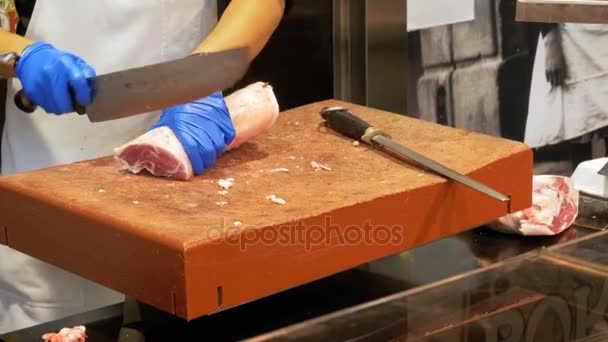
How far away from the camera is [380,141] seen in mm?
1284

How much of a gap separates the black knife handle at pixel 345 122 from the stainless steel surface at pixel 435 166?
43mm

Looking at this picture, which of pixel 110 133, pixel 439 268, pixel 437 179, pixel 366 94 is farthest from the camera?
pixel 366 94

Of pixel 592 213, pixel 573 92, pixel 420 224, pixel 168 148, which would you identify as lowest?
pixel 573 92

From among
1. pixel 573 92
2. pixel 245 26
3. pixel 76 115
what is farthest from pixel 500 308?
pixel 573 92

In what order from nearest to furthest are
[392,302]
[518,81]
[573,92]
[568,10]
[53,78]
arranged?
[392,302] → [53,78] → [568,10] → [518,81] → [573,92]

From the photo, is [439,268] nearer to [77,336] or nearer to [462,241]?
[462,241]

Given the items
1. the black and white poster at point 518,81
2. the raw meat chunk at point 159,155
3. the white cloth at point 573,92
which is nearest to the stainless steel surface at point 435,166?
the raw meat chunk at point 159,155

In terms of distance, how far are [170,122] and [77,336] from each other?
286 mm

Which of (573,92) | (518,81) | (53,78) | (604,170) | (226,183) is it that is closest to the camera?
(226,183)

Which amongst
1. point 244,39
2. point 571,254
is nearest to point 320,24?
point 244,39

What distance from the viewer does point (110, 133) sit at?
1.58m

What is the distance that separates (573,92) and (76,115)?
1431mm

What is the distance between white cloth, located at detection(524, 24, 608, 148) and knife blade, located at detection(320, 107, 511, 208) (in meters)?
1.17

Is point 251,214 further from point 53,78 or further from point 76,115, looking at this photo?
point 76,115
